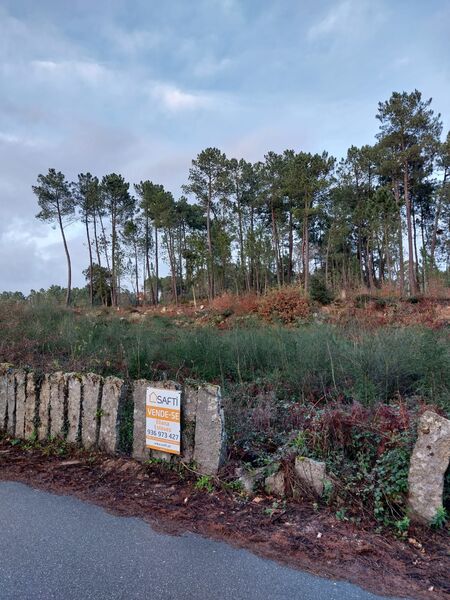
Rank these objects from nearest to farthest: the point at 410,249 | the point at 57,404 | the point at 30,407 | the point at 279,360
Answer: the point at 57,404 → the point at 30,407 → the point at 279,360 → the point at 410,249

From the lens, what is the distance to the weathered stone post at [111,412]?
370 cm

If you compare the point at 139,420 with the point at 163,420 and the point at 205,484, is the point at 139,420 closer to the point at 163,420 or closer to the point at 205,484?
the point at 163,420

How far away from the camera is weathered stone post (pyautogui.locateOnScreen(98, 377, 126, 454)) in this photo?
3.70 m

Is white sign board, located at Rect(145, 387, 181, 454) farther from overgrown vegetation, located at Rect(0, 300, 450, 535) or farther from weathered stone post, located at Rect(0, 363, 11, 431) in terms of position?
weathered stone post, located at Rect(0, 363, 11, 431)

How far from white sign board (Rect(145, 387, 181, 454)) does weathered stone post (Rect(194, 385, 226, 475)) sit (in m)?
0.19

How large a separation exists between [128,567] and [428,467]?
1.97 metres

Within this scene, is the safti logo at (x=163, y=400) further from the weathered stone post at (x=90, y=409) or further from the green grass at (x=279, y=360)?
the green grass at (x=279, y=360)

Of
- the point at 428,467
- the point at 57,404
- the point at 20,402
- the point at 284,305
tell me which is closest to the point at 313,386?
the point at 428,467

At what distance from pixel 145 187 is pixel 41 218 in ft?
29.9

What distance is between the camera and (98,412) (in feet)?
12.6

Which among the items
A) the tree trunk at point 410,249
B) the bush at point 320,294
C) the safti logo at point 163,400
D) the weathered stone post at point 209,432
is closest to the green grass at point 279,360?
the safti logo at point 163,400

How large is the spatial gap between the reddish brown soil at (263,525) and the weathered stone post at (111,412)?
0.15m

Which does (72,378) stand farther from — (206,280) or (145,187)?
(145,187)

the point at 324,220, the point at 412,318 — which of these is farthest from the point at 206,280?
the point at 412,318
